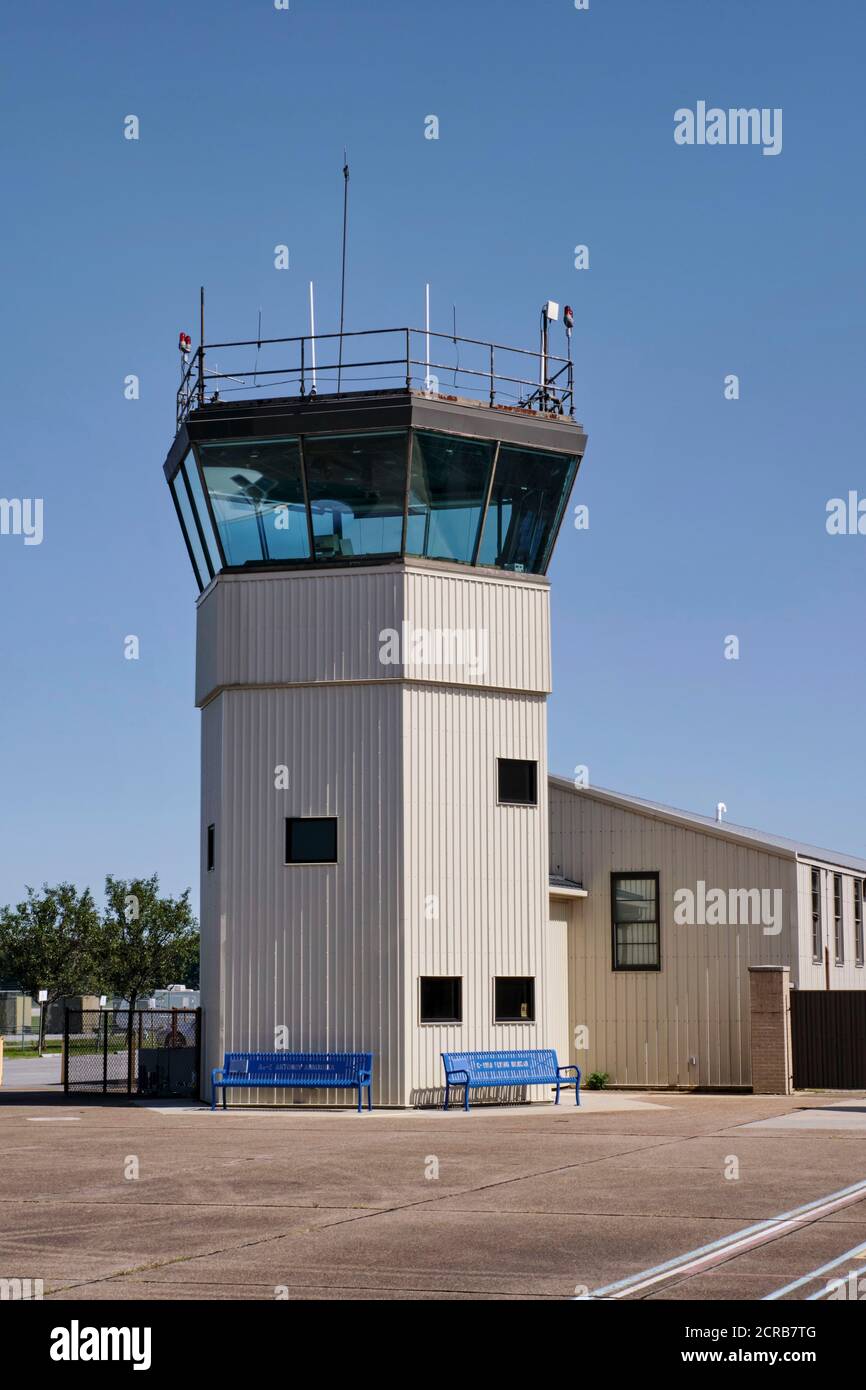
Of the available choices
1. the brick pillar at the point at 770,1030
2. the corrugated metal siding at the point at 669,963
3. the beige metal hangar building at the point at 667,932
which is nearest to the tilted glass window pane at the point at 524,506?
the beige metal hangar building at the point at 667,932

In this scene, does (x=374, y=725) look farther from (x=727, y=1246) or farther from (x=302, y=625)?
(x=727, y=1246)

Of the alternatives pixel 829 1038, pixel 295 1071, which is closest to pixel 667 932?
pixel 829 1038

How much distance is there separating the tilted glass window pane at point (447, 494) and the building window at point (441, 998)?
719 cm

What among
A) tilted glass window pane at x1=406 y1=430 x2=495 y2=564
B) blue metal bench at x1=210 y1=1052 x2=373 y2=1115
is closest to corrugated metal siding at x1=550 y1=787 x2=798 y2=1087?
blue metal bench at x1=210 y1=1052 x2=373 y2=1115

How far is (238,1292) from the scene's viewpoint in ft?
32.0

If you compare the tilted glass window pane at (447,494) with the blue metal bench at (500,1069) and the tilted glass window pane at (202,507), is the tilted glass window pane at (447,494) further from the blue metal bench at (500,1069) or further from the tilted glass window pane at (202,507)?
the blue metal bench at (500,1069)

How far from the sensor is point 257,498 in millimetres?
27984

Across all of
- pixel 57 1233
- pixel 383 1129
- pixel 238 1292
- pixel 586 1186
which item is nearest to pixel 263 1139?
pixel 383 1129

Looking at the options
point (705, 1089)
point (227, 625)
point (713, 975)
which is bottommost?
point (705, 1089)

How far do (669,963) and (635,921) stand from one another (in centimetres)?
109

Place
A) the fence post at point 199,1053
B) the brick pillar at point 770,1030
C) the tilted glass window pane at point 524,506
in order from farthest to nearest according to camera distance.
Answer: the brick pillar at point 770,1030 < the fence post at point 199,1053 < the tilted glass window pane at point 524,506

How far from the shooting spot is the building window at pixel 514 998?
2780 centimetres
